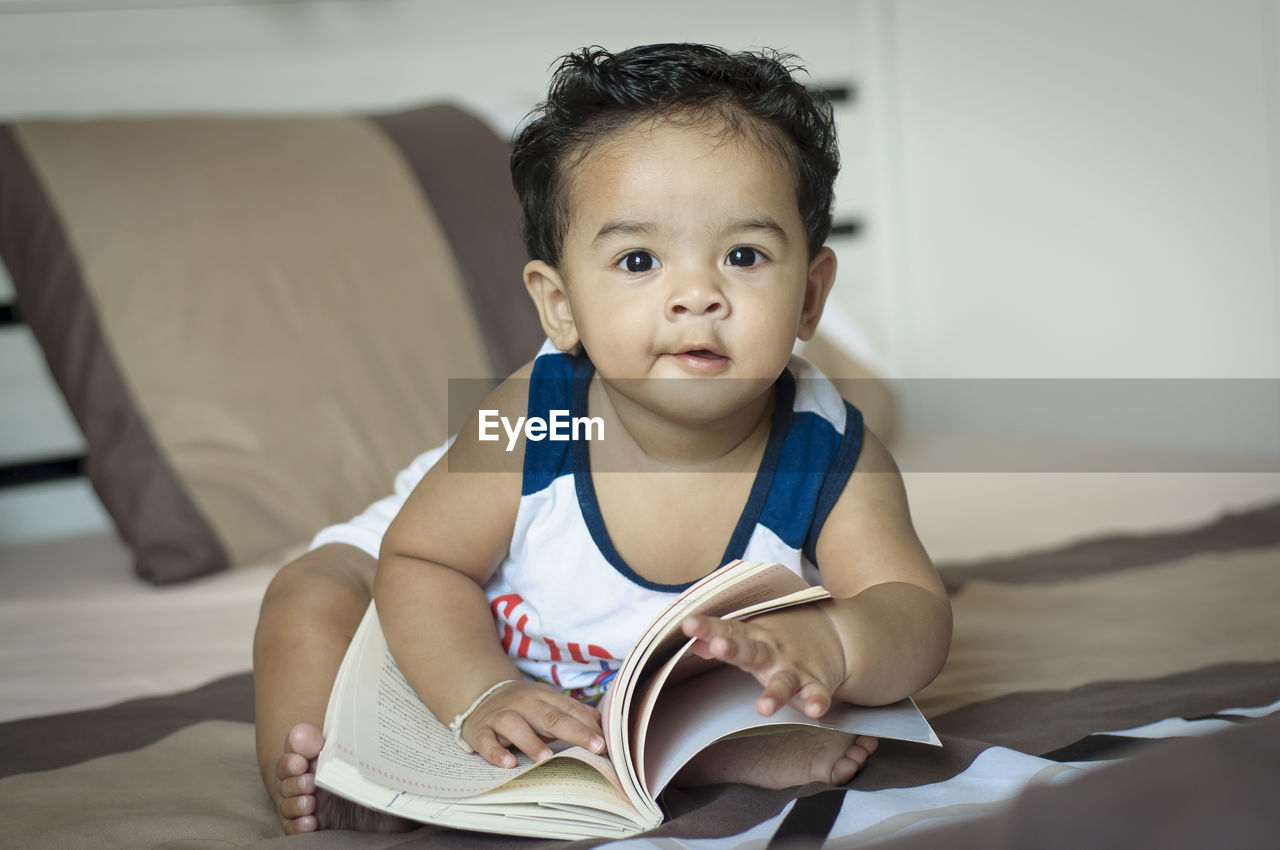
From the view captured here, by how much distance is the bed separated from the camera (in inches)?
28.7

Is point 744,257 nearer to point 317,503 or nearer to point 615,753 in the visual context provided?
point 615,753

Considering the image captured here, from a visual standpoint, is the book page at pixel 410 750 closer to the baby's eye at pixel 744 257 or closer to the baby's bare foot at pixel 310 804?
the baby's bare foot at pixel 310 804

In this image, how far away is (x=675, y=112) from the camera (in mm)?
760

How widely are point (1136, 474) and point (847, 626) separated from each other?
114cm


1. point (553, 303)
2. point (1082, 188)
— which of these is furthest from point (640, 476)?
point (1082, 188)

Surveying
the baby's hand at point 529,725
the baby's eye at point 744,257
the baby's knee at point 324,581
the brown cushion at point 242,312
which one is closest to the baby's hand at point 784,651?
the baby's hand at point 529,725

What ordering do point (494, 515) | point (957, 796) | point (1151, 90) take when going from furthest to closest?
point (1151, 90)
point (494, 515)
point (957, 796)

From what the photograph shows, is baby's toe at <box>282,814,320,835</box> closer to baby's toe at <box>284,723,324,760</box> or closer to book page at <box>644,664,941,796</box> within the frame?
baby's toe at <box>284,723,324,760</box>

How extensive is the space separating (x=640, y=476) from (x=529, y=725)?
0.24 meters

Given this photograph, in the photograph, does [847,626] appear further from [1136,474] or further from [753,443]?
[1136,474]

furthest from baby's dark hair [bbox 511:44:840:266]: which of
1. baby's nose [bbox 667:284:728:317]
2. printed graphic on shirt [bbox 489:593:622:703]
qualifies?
printed graphic on shirt [bbox 489:593:622:703]

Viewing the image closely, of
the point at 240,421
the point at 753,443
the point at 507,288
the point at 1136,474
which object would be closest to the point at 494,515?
the point at 753,443

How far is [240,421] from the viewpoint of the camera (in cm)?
142

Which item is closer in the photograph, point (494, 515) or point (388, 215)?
point (494, 515)
